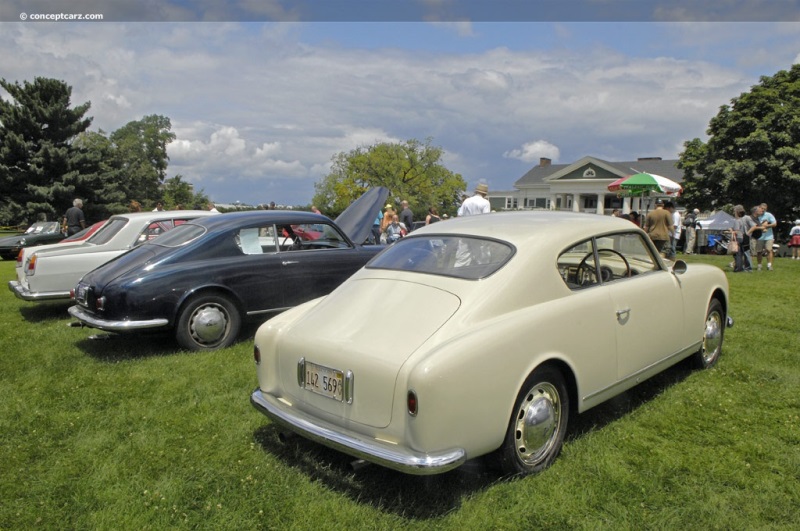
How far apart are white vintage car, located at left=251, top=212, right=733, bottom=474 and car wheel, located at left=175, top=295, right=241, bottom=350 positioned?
249 centimetres

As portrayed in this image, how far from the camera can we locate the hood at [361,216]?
9477 millimetres

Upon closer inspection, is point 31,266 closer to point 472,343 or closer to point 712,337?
point 472,343

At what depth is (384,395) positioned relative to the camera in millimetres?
2807

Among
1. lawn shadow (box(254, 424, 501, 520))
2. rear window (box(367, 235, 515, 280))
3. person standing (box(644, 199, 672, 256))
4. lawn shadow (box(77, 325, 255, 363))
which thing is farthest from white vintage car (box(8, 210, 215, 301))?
person standing (box(644, 199, 672, 256))

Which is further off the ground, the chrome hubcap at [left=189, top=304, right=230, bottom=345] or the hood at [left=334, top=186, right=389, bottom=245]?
the hood at [left=334, top=186, right=389, bottom=245]

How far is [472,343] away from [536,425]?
729 mm

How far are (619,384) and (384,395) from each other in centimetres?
Result: 187

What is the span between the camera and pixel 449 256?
3689mm

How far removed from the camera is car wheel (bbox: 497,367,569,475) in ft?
10.1

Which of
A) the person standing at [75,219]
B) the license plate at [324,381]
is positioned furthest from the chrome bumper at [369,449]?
the person standing at [75,219]

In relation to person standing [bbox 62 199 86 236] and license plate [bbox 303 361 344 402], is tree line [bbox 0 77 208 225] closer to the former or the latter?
person standing [bbox 62 199 86 236]

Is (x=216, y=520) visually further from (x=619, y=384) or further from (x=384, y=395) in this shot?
(x=619, y=384)

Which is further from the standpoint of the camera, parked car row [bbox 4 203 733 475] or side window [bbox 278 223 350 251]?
side window [bbox 278 223 350 251]

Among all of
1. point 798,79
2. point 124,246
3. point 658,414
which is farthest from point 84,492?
point 798,79
